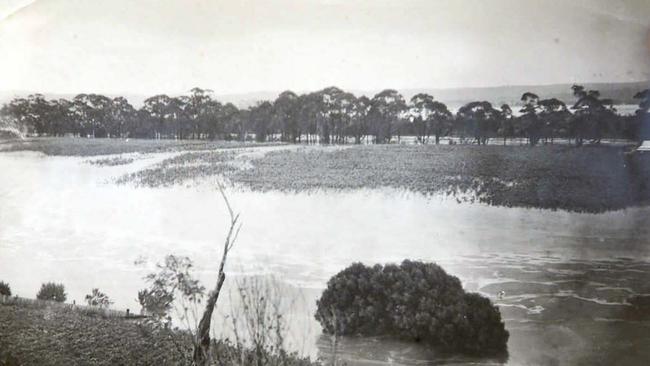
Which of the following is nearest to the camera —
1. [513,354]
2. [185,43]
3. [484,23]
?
[513,354]

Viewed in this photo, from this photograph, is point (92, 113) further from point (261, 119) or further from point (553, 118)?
point (553, 118)

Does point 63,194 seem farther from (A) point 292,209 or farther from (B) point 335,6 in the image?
(B) point 335,6

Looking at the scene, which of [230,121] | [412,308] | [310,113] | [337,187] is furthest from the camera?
[230,121]

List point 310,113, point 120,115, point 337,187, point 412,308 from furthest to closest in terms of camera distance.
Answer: point 120,115 → point 310,113 → point 337,187 → point 412,308

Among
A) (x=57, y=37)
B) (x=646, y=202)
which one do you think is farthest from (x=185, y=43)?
(x=646, y=202)

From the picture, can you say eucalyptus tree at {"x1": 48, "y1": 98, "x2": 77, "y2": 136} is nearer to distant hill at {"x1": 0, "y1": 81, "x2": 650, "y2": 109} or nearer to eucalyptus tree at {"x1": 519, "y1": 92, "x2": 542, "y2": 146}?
distant hill at {"x1": 0, "y1": 81, "x2": 650, "y2": 109}

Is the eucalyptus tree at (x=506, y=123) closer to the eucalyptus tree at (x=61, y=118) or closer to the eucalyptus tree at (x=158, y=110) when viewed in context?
the eucalyptus tree at (x=158, y=110)

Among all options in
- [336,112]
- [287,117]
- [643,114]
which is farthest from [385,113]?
[643,114]
